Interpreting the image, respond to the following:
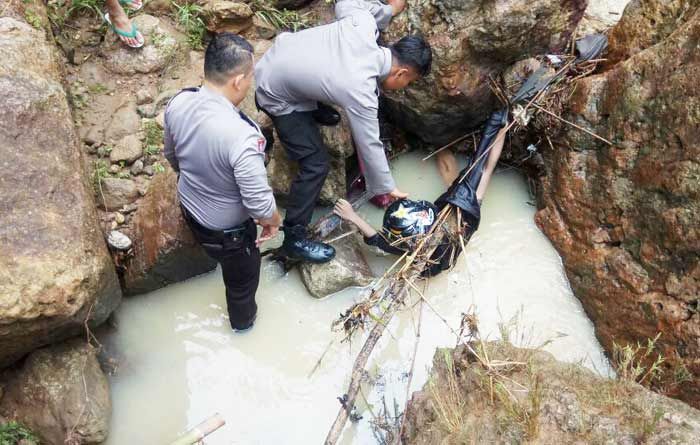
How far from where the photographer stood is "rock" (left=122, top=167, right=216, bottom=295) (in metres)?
3.94

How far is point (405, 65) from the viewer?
3641mm

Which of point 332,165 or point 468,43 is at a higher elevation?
point 468,43

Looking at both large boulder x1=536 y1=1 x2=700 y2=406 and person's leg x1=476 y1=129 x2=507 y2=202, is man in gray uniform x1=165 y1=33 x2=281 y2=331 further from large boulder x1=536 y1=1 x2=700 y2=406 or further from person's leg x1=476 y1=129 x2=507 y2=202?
large boulder x1=536 y1=1 x2=700 y2=406

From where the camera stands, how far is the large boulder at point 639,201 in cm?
368

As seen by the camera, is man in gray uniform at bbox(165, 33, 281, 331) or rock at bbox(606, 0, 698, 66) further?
rock at bbox(606, 0, 698, 66)

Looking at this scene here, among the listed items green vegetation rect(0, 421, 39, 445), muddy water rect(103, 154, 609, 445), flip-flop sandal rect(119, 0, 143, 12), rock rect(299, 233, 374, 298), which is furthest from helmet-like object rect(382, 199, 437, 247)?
flip-flop sandal rect(119, 0, 143, 12)

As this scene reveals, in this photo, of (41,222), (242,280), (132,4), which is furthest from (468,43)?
(41,222)

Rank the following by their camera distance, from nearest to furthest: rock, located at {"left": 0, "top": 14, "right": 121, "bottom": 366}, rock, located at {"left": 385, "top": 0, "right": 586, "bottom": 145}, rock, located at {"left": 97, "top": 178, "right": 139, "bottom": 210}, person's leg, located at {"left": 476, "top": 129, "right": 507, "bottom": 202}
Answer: rock, located at {"left": 0, "top": 14, "right": 121, "bottom": 366} < rock, located at {"left": 97, "top": 178, "right": 139, "bottom": 210} < rock, located at {"left": 385, "top": 0, "right": 586, "bottom": 145} < person's leg, located at {"left": 476, "top": 129, "right": 507, "bottom": 202}

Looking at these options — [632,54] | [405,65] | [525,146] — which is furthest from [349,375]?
[632,54]

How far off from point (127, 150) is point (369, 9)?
2.11 m

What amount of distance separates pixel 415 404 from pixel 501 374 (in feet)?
2.01

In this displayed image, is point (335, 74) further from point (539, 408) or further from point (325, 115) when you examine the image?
point (539, 408)

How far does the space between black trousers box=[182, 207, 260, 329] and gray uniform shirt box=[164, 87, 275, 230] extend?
0.13m

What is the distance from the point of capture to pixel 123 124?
4488 millimetres
